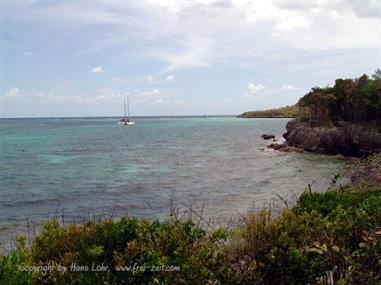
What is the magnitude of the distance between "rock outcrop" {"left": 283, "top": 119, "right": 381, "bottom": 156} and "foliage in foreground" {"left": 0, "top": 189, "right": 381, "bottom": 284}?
3316cm

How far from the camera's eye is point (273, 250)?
14.7 feet

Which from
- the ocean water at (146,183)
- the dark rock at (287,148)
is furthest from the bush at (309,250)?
the dark rock at (287,148)

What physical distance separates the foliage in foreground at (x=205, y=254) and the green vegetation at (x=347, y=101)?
126 ft

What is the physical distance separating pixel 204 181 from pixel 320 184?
732 centimetres

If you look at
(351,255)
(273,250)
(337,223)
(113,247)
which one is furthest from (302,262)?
(113,247)

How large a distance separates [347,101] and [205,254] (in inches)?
1722

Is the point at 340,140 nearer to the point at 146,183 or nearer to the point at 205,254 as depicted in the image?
the point at 146,183

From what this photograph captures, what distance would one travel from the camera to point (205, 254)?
4270mm

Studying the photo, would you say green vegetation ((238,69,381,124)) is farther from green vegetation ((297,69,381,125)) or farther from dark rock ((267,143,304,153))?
dark rock ((267,143,304,153))

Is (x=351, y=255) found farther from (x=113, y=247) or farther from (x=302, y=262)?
(x=113, y=247)

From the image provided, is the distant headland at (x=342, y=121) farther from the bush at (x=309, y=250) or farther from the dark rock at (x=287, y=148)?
the bush at (x=309, y=250)

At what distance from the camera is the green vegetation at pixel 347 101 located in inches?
1559

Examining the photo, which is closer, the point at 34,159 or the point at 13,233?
the point at 13,233

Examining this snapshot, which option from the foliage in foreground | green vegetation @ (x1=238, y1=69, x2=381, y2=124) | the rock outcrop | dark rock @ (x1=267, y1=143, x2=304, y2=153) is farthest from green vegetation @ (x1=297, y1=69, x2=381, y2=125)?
the foliage in foreground
